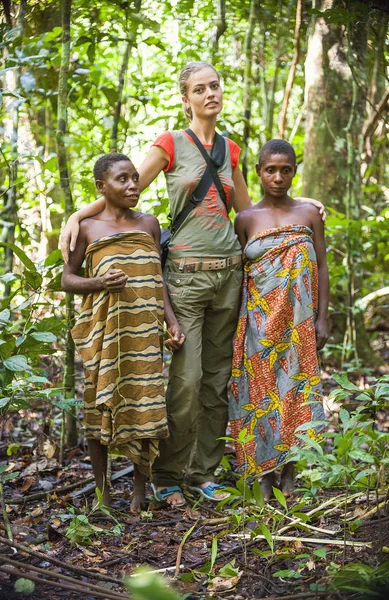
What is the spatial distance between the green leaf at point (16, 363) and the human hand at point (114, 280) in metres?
0.65

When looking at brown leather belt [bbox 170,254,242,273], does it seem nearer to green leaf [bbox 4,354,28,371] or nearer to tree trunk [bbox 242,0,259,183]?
green leaf [bbox 4,354,28,371]

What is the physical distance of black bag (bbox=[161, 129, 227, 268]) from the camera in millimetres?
3555

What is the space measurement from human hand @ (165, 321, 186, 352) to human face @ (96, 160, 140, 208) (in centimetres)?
68

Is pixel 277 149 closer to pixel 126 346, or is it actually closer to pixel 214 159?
pixel 214 159

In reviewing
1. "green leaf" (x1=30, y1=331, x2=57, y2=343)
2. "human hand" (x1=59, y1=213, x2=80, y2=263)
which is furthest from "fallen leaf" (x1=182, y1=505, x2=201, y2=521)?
"human hand" (x1=59, y1=213, x2=80, y2=263)

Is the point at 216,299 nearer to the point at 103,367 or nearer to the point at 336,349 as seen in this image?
the point at 103,367

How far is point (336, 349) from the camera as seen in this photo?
20.7 feet

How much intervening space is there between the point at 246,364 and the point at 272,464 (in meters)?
0.55

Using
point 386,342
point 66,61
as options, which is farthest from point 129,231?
point 386,342

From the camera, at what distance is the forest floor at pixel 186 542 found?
7.47ft

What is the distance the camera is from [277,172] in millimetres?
3518

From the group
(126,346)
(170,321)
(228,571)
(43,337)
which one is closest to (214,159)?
(170,321)

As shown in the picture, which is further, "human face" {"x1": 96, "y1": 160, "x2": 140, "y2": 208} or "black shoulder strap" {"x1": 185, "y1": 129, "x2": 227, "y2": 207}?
"black shoulder strap" {"x1": 185, "y1": 129, "x2": 227, "y2": 207}

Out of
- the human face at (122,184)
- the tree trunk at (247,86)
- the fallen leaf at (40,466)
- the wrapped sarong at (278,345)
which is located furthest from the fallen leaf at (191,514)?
the tree trunk at (247,86)
